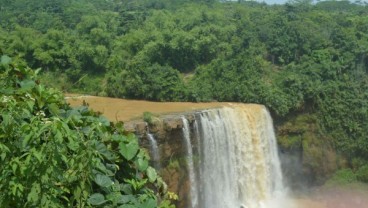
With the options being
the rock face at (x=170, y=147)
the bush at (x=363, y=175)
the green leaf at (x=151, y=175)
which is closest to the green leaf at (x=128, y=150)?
the green leaf at (x=151, y=175)

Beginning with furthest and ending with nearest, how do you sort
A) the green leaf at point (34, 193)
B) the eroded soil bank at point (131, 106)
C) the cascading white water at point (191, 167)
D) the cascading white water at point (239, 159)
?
1. the eroded soil bank at point (131, 106)
2. the cascading white water at point (239, 159)
3. the cascading white water at point (191, 167)
4. the green leaf at point (34, 193)

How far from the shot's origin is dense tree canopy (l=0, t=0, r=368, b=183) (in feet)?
60.0

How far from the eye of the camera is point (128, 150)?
3.54m

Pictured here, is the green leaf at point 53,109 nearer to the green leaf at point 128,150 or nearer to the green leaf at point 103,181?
the green leaf at point 128,150

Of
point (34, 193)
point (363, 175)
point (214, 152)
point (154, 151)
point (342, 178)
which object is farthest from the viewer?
point (363, 175)

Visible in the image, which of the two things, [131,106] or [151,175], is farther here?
[131,106]

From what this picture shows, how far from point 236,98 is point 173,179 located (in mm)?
6330

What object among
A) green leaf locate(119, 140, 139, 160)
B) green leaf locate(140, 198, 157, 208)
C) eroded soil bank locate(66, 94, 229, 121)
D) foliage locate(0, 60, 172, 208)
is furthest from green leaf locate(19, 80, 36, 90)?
eroded soil bank locate(66, 94, 229, 121)

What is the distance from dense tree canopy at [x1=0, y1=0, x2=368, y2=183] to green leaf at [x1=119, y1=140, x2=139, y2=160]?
14226 mm

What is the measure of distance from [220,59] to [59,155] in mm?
17057

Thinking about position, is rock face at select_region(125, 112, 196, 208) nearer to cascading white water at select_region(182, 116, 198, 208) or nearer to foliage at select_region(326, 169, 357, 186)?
cascading white water at select_region(182, 116, 198, 208)

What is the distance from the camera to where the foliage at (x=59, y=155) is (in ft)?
9.39

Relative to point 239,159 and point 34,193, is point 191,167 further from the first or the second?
point 34,193

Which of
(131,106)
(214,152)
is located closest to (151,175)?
(214,152)
